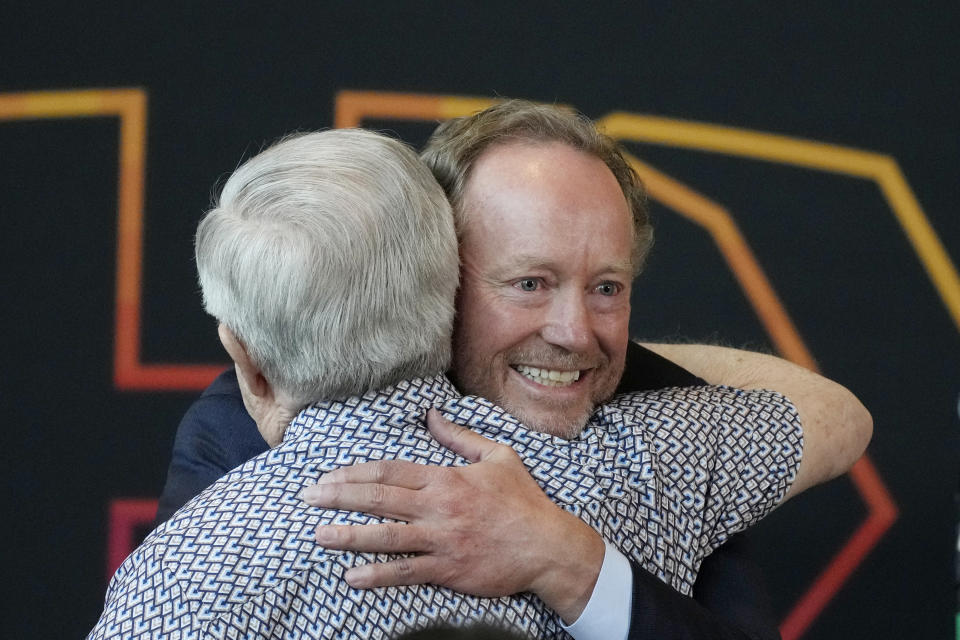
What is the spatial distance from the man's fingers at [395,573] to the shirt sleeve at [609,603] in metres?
0.18

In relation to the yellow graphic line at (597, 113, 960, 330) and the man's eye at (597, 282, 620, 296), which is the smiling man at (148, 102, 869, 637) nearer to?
the man's eye at (597, 282, 620, 296)

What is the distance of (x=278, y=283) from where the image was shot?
1.14m

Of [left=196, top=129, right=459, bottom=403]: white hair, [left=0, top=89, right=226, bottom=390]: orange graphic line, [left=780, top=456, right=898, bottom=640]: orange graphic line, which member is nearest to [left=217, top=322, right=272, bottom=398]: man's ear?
[left=196, top=129, right=459, bottom=403]: white hair

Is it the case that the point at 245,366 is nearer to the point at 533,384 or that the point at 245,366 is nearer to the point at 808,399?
the point at 533,384

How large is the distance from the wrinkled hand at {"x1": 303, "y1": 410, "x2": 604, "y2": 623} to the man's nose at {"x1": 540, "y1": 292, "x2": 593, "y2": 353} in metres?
0.25

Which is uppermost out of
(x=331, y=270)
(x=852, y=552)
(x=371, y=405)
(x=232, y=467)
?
(x=331, y=270)

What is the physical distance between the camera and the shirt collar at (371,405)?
1155 mm

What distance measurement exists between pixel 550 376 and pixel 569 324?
73 mm

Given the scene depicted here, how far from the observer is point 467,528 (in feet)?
3.73

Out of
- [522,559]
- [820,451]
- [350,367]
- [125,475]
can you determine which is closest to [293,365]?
[350,367]

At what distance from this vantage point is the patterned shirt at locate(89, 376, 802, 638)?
1.02 metres

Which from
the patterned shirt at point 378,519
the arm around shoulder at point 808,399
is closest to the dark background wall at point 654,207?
the arm around shoulder at point 808,399

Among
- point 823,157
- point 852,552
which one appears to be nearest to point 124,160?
point 823,157

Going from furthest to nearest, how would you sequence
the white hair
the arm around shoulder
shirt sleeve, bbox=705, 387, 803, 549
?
the arm around shoulder, shirt sleeve, bbox=705, 387, 803, 549, the white hair
